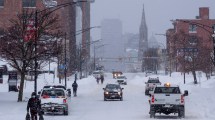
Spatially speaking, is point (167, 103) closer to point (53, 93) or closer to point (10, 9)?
point (53, 93)

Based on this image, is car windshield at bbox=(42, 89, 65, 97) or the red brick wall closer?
car windshield at bbox=(42, 89, 65, 97)

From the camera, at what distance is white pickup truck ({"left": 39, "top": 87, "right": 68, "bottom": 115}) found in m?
34.6

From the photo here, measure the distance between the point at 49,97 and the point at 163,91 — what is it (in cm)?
654

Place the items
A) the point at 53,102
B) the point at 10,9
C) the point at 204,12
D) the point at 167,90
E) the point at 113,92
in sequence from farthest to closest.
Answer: the point at 204,12
the point at 10,9
the point at 113,92
the point at 53,102
the point at 167,90

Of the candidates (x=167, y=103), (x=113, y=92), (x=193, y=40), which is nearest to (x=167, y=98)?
(x=167, y=103)

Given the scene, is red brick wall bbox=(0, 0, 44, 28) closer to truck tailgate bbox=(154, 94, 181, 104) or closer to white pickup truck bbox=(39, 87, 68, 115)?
white pickup truck bbox=(39, 87, 68, 115)

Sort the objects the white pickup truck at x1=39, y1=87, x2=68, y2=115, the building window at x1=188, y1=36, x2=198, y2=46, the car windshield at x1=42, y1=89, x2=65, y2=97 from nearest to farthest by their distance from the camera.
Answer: the white pickup truck at x1=39, y1=87, x2=68, y2=115 < the car windshield at x1=42, y1=89, x2=65, y2=97 < the building window at x1=188, y1=36, x2=198, y2=46

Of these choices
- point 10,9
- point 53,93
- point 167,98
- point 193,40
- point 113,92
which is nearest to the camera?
point 167,98

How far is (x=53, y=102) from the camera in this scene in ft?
114

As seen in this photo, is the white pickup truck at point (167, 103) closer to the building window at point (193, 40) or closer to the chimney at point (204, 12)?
the building window at point (193, 40)

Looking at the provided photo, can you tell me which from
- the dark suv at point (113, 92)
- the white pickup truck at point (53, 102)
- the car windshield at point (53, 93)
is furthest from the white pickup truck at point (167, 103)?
the dark suv at point (113, 92)

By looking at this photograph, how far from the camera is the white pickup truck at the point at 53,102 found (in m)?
34.6

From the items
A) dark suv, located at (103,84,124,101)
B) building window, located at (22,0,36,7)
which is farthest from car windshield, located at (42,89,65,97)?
building window, located at (22,0,36,7)

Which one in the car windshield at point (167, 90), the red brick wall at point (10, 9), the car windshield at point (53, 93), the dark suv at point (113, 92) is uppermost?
the red brick wall at point (10, 9)
